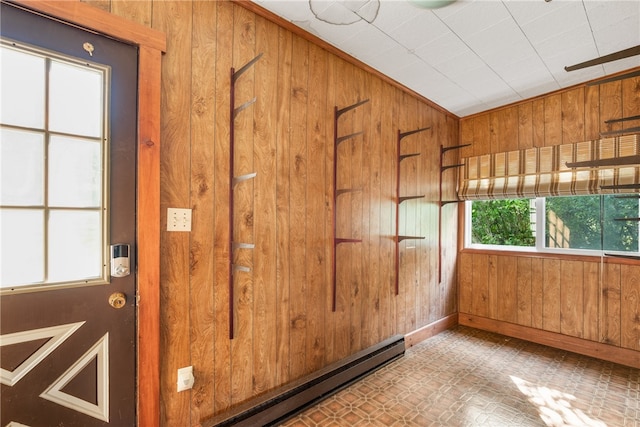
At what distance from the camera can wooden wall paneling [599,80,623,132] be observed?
8.38 ft

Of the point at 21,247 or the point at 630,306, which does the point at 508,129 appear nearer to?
the point at 630,306

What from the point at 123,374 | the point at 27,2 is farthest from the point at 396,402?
the point at 27,2

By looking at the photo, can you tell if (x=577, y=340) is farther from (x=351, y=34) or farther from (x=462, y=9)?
(x=351, y=34)

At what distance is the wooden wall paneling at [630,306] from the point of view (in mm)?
2475

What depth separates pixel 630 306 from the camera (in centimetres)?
251

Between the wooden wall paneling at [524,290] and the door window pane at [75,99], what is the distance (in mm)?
3784

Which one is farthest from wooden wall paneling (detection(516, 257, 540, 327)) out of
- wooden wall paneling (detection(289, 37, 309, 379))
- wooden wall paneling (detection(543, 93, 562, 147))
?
wooden wall paneling (detection(289, 37, 309, 379))

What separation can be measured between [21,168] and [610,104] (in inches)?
162

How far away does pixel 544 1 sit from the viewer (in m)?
1.69

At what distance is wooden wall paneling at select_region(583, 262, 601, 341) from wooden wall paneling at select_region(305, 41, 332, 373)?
2.56 metres

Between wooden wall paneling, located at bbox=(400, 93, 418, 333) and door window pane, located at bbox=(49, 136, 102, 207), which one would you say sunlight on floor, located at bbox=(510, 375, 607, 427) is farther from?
door window pane, located at bbox=(49, 136, 102, 207)

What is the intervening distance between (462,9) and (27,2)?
83.8 inches

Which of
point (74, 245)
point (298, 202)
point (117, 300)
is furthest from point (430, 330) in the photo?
point (74, 245)

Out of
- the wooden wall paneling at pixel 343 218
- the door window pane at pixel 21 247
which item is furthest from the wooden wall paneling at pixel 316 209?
the door window pane at pixel 21 247
